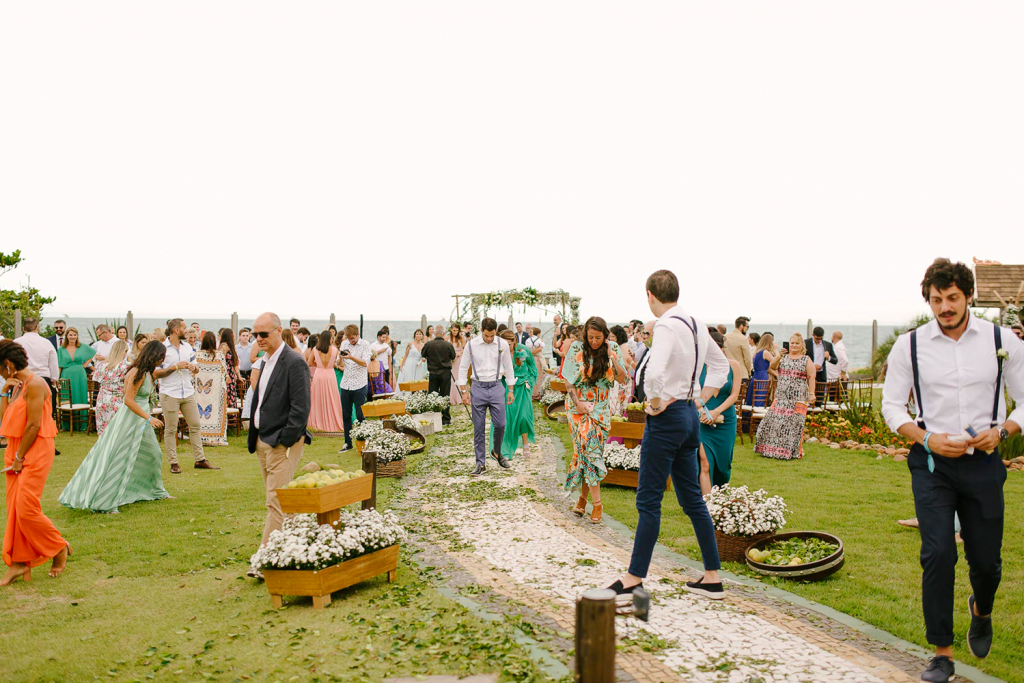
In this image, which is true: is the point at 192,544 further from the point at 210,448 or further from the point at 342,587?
the point at 210,448

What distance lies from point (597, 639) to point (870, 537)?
16.8 feet

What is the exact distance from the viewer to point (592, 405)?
24.5 ft

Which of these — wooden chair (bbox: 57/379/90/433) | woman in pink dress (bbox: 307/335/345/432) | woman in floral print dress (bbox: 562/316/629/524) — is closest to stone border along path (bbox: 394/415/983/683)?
woman in floral print dress (bbox: 562/316/629/524)

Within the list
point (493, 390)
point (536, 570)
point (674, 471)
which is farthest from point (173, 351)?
point (674, 471)

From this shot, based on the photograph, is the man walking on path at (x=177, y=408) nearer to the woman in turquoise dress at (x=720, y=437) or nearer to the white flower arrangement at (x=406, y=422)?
the white flower arrangement at (x=406, y=422)

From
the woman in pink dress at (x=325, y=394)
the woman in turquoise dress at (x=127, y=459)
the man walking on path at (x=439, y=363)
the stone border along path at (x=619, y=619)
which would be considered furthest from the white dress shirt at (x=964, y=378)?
the man walking on path at (x=439, y=363)

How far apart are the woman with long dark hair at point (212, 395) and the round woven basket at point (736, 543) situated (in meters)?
9.42

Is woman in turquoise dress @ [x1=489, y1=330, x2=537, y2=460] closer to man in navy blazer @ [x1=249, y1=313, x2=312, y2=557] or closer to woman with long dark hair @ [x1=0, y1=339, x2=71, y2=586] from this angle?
man in navy blazer @ [x1=249, y1=313, x2=312, y2=557]

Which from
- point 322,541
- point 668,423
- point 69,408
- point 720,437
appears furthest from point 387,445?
point 69,408

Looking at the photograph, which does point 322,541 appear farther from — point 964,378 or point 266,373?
point 964,378

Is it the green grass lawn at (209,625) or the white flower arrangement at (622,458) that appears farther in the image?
the white flower arrangement at (622,458)

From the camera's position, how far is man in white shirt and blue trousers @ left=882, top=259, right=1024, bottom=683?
12.1 ft

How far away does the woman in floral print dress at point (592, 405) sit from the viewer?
7.29m

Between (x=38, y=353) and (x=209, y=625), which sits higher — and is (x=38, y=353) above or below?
above
